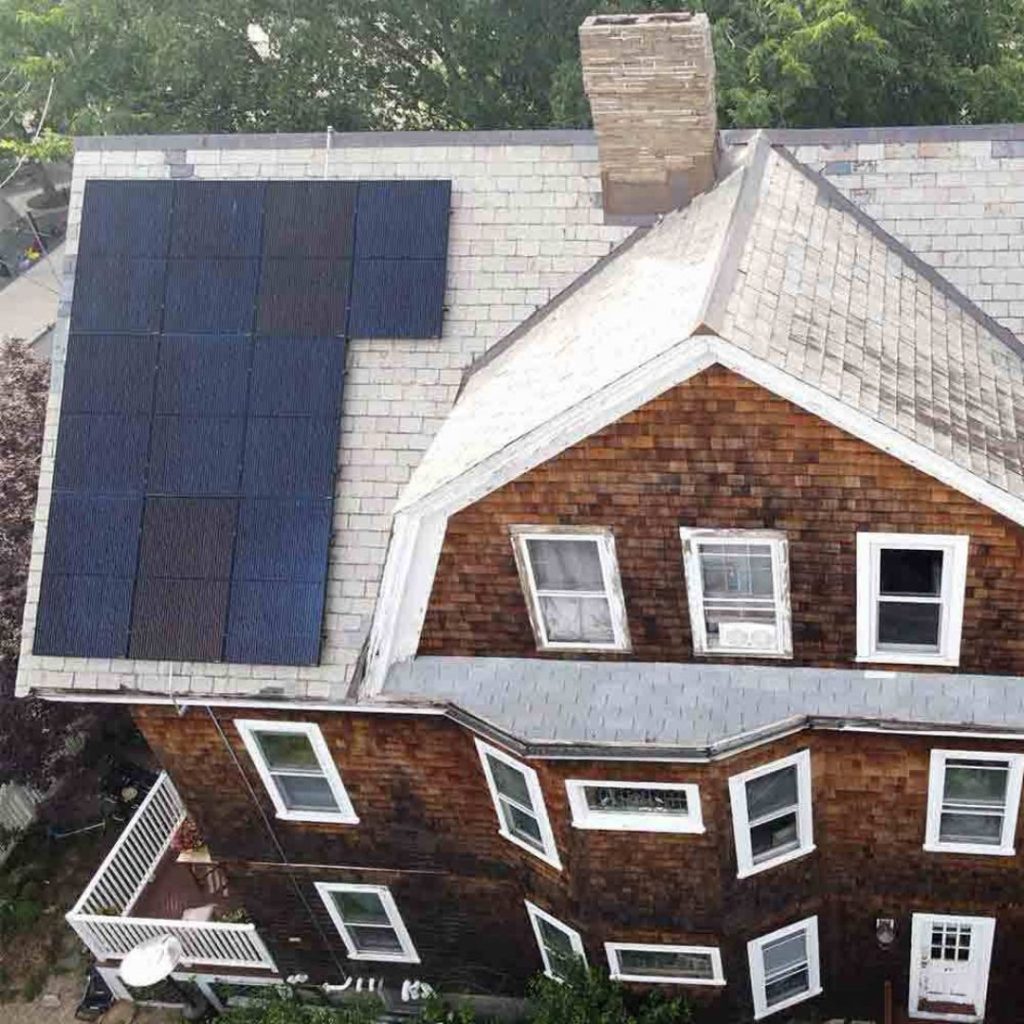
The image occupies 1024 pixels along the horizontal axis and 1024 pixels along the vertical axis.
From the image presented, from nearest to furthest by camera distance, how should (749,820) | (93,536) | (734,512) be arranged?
(734,512), (749,820), (93,536)

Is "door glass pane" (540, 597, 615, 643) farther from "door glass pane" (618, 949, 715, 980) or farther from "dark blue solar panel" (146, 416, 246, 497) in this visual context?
"door glass pane" (618, 949, 715, 980)

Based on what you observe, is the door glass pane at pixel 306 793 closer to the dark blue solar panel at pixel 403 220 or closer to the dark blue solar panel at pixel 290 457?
the dark blue solar panel at pixel 290 457

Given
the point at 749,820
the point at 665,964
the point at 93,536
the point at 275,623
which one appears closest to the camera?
the point at 749,820

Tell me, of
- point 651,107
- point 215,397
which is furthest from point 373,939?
point 651,107

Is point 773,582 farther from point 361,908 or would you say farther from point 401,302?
point 361,908

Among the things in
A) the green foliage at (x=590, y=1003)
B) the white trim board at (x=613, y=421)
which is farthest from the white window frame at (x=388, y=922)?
the white trim board at (x=613, y=421)

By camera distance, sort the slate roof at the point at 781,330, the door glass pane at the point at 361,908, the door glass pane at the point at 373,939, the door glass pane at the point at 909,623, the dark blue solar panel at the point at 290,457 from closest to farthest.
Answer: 1. the slate roof at the point at 781,330
2. the door glass pane at the point at 909,623
3. the dark blue solar panel at the point at 290,457
4. the door glass pane at the point at 361,908
5. the door glass pane at the point at 373,939

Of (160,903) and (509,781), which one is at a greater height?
(509,781)

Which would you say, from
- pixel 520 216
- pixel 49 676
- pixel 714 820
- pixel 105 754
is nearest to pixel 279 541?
pixel 49 676
